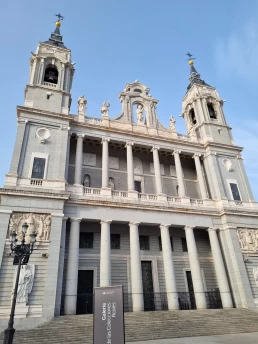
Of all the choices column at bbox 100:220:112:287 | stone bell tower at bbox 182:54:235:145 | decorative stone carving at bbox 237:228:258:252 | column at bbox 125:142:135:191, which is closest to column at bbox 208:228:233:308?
decorative stone carving at bbox 237:228:258:252

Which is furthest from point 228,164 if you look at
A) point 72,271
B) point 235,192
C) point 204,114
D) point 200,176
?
point 72,271

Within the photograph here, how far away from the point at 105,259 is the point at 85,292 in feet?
9.76

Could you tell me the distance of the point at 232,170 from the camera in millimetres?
25828

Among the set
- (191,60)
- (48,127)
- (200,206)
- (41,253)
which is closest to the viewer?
(41,253)

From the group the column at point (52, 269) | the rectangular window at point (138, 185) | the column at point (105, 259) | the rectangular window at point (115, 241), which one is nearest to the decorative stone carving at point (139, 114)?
the rectangular window at point (138, 185)

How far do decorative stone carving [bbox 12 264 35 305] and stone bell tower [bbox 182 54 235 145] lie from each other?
20.2 meters

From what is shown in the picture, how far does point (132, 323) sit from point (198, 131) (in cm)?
2117

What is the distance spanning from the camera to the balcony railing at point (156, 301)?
17188mm

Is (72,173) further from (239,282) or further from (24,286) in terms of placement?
(239,282)

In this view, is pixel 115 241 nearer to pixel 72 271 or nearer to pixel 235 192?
pixel 72 271

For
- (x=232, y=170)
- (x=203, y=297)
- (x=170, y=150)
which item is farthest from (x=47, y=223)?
(x=232, y=170)

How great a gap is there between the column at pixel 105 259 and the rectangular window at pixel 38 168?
5.78 meters

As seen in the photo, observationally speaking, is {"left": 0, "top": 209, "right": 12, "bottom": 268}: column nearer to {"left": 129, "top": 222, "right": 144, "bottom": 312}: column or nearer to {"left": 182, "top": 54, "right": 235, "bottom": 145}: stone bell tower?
{"left": 129, "top": 222, "right": 144, "bottom": 312}: column

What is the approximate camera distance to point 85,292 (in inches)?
706
